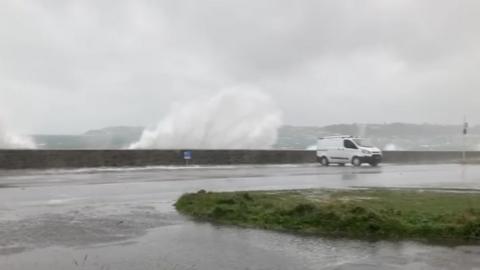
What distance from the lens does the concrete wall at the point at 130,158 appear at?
90.3 ft

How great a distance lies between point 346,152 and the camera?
37.8 meters

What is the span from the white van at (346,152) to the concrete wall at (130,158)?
1.80 meters

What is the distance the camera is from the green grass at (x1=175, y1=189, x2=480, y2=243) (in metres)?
9.34

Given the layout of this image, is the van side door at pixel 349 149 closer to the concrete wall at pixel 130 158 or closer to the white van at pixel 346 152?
the white van at pixel 346 152

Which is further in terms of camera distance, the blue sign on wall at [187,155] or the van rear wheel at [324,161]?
the van rear wheel at [324,161]

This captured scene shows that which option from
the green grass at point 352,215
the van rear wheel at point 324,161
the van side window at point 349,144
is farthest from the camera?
the van rear wheel at point 324,161

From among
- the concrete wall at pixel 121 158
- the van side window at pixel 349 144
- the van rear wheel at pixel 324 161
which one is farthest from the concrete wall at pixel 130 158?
the van side window at pixel 349 144

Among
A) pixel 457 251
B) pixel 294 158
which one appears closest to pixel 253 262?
pixel 457 251

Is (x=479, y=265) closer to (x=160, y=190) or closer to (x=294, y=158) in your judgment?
(x=160, y=190)

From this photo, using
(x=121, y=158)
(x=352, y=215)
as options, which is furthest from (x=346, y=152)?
(x=352, y=215)

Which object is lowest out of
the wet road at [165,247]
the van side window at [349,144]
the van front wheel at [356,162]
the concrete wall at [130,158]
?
the wet road at [165,247]

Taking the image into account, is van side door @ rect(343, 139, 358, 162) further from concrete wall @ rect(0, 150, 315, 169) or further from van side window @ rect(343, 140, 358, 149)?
concrete wall @ rect(0, 150, 315, 169)

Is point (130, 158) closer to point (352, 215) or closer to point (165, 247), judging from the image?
point (352, 215)

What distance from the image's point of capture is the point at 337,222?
9.79 metres
